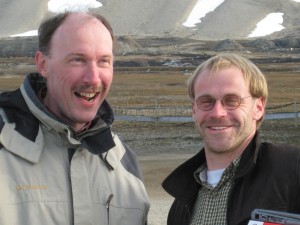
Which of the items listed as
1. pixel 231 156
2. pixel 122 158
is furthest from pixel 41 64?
pixel 231 156

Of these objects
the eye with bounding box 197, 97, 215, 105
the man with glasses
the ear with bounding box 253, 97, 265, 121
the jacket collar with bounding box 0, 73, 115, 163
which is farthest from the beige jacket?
the ear with bounding box 253, 97, 265, 121

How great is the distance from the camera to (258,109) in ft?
9.25

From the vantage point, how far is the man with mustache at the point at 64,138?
263 cm

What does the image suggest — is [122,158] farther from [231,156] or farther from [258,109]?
[258,109]

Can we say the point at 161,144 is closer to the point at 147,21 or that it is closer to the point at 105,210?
the point at 105,210

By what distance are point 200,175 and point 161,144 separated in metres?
13.1

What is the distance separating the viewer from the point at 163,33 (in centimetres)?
12169

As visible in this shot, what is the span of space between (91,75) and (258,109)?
0.85 m

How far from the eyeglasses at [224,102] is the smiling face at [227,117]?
1 cm

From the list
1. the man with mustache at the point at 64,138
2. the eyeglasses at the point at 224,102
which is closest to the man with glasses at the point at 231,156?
the eyeglasses at the point at 224,102

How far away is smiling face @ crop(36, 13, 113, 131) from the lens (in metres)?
2.77

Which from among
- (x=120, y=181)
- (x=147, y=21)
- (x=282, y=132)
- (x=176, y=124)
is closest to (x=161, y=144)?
(x=176, y=124)

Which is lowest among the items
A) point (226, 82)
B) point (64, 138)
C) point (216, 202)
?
point (216, 202)

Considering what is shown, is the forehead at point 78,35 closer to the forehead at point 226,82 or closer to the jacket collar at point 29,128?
the jacket collar at point 29,128
